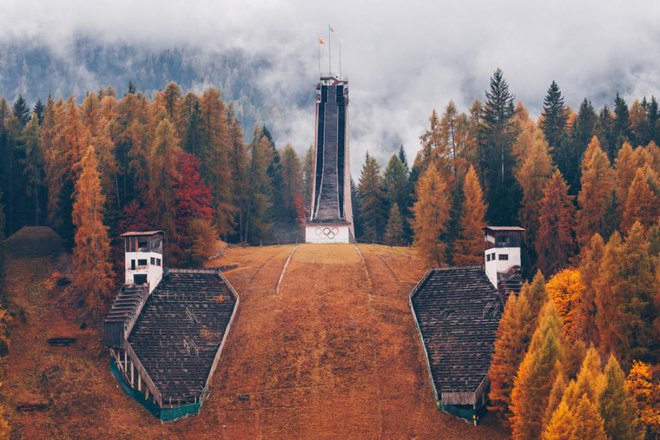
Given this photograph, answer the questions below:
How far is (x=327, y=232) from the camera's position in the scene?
286ft

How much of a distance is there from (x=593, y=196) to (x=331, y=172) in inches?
1487

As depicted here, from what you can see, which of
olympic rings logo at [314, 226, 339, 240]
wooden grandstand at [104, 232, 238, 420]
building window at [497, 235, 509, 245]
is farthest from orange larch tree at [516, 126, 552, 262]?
wooden grandstand at [104, 232, 238, 420]

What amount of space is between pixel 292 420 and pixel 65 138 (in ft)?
120

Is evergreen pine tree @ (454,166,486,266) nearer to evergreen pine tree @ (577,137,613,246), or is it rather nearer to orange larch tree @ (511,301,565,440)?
evergreen pine tree @ (577,137,613,246)

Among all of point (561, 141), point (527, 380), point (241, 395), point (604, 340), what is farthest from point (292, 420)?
point (561, 141)

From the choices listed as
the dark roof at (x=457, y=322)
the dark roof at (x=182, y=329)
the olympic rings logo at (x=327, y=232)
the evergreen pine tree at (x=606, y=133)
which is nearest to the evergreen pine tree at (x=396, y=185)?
the olympic rings logo at (x=327, y=232)

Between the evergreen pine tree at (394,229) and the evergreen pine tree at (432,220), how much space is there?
64.6 feet

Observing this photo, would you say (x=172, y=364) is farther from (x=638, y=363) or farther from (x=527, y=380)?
(x=638, y=363)

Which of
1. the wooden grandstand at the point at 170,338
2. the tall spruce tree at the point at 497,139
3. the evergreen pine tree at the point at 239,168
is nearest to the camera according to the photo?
the wooden grandstand at the point at 170,338

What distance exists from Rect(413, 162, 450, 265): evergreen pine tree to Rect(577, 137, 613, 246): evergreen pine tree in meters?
11.2

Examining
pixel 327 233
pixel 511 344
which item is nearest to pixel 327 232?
pixel 327 233

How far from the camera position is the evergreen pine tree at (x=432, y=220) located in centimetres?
7112

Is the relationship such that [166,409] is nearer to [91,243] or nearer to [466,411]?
[91,243]

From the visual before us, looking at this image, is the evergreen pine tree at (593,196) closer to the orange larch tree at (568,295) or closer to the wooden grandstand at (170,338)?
the orange larch tree at (568,295)
